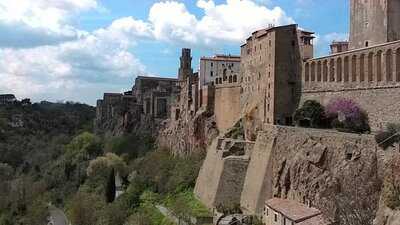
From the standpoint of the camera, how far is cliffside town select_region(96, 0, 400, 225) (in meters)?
27.3

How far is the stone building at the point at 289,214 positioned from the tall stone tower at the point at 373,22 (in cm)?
1498

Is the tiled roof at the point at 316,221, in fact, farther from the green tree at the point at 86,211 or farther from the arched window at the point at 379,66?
the green tree at the point at 86,211

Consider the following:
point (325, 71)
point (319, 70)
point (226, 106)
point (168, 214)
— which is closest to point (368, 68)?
point (325, 71)

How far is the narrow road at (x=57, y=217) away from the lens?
2392 inches

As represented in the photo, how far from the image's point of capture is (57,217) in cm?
6344

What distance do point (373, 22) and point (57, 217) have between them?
40165 mm

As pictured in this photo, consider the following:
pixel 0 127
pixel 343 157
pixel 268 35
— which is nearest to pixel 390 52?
pixel 343 157

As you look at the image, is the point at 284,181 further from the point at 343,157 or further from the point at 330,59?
the point at 330,59

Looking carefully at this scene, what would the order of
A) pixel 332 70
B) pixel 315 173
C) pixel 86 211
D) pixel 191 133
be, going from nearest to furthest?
pixel 315 173 < pixel 332 70 < pixel 86 211 < pixel 191 133

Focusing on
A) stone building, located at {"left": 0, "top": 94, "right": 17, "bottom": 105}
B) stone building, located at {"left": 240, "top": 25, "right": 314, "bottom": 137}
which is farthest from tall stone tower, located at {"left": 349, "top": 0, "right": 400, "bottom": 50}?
stone building, located at {"left": 0, "top": 94, "right": 17, "bottom": 105}

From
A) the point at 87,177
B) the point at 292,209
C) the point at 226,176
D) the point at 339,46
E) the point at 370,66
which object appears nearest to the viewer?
the point at 292,209

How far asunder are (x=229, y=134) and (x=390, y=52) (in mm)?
17767

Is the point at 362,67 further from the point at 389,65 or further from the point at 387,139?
the point at 387,139

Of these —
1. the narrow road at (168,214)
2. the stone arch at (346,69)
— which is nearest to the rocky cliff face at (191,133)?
the narrow road at (168,214)
